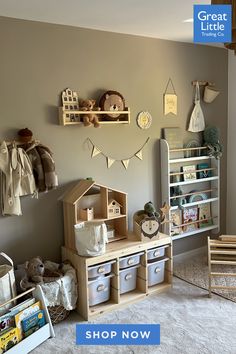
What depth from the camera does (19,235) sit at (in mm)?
2785

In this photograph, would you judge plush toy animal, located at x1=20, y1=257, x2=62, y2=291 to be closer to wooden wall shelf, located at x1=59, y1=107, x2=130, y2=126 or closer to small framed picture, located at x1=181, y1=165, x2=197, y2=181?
wooden wall shelf, located at x1=59, y1=107, x2=130, y2=126

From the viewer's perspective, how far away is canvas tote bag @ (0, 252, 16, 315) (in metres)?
2.40

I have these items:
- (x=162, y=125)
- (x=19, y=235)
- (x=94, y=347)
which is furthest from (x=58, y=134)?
(x=94, y=347)

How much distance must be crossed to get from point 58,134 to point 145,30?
1.15 m


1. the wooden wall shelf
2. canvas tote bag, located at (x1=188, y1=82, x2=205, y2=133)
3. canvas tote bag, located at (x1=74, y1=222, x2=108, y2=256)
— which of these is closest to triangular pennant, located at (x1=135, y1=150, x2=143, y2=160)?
the wooden wall shelf

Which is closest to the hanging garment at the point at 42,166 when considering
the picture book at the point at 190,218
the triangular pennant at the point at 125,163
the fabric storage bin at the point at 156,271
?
the triangular pennant at the point at 125,163

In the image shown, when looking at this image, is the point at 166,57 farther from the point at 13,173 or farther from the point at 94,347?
the point at 94,347

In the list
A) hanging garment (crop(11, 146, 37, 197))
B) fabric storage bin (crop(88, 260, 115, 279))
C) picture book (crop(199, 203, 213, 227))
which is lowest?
fabric storage bin (crop(88, 260, 115, 279))

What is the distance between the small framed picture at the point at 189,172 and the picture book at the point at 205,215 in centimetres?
35

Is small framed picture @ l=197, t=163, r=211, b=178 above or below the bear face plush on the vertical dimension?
below

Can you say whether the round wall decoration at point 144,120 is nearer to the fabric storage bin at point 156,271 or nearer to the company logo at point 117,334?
the fabric storage bin at point 156,271

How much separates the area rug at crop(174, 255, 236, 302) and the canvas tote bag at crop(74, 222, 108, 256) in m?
1.06

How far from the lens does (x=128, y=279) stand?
3023 millimetres

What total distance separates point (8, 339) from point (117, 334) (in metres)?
0.70
